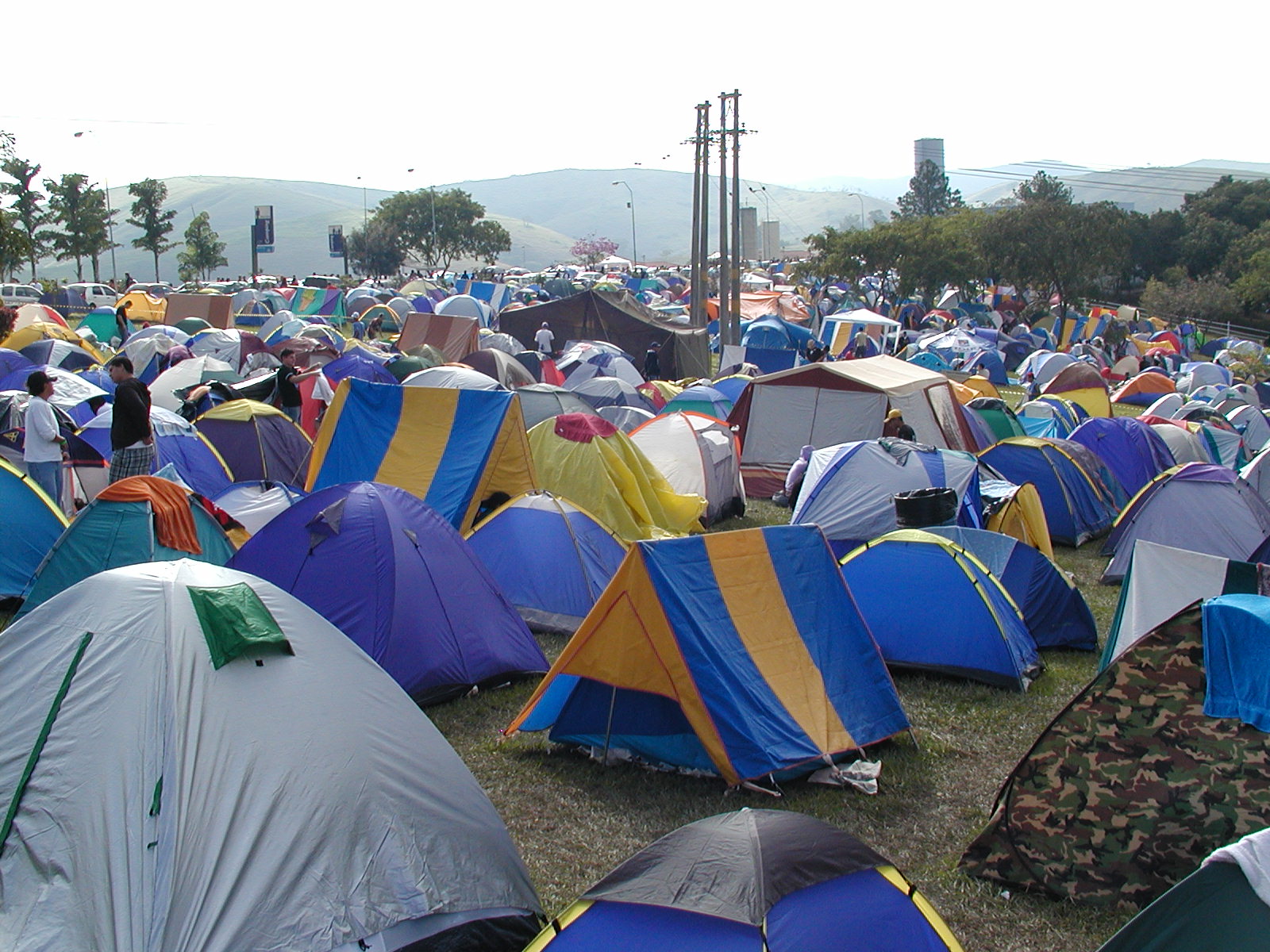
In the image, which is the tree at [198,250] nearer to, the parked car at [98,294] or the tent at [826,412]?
the parked car at [98,294]

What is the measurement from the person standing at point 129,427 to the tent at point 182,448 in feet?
4.59

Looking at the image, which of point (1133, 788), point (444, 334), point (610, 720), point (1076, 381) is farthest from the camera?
point (1076, 381)

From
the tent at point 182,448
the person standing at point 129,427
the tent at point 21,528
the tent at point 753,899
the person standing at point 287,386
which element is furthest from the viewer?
the person standing at point 287,386

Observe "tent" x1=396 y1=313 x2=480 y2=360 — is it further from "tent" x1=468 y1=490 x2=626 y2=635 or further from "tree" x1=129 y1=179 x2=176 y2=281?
"tree" x1=129 y1=179 x2=176 y2=281

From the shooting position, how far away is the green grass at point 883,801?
4.88m

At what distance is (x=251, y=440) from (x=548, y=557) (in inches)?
195

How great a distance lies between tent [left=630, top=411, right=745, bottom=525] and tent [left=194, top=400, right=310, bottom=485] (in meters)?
3.88

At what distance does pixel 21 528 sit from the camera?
8.59 meters

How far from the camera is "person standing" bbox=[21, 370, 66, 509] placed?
29.2ft

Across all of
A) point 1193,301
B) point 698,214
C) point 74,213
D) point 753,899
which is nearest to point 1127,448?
point 753,899

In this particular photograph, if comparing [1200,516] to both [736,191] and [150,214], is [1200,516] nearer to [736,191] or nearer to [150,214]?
[736,191]

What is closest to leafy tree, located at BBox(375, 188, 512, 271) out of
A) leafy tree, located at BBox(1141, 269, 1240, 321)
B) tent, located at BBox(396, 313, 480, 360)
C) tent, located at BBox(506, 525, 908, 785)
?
leafy tree, located at BBox(1141, 269, 1240, 321)

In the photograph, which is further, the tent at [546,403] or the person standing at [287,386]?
the tent at [546,403]

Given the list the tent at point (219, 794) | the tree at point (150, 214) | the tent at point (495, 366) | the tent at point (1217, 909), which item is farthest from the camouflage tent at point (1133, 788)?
the tree at point (150, 214)
